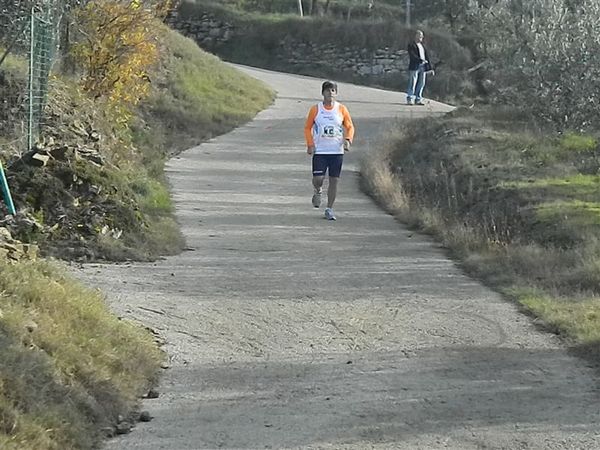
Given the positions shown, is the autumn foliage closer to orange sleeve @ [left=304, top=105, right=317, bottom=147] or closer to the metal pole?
the metal pole

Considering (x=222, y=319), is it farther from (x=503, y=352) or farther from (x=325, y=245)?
(x=325, y=245)

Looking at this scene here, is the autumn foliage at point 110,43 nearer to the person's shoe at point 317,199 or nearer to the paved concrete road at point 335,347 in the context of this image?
the paved concrete road at point 335,347

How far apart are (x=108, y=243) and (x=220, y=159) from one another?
7488 mm

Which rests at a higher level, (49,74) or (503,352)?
(49,74)

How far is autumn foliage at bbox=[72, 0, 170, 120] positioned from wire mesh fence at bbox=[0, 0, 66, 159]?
3.34ft

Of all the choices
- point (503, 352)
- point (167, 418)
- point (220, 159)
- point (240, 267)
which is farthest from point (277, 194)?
point (167, 418)

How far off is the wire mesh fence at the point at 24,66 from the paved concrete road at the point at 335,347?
6.75 feet

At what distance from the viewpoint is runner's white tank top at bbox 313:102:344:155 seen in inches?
473

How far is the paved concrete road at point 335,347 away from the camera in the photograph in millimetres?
5789

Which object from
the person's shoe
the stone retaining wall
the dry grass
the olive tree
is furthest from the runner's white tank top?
the stone retaining wall

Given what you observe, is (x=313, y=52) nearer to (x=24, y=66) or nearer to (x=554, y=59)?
(x=554, y=59)

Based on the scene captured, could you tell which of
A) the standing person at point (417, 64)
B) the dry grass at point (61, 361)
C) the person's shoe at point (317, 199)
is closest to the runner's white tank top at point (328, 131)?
the person's shoe at point (317, 199)

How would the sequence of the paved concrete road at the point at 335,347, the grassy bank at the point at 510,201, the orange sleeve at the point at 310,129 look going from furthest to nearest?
the orange sleeve at the point at 310,129
the grassy bank at the point at 510,201
the paved concrete road at the point at 335,347

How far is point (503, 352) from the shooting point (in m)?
7.40
